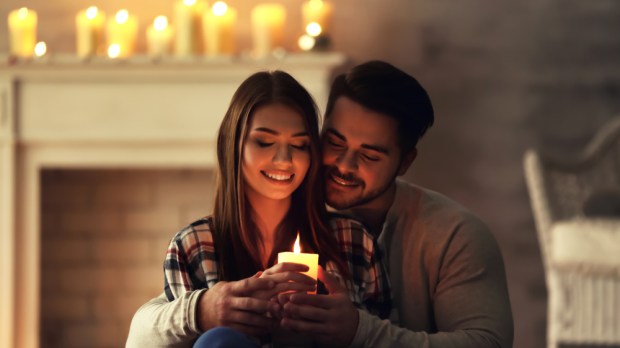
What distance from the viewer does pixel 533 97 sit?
3.62m

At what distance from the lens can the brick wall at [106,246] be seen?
11.7 ft

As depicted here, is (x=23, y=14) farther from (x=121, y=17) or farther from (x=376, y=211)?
(x=376, y=211)

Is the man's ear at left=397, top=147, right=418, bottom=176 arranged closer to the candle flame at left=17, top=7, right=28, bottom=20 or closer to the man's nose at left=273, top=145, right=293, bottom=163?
the man's nose at left=273, top=145, right=293, bottom=163

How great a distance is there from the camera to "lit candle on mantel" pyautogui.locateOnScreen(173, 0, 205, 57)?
324cm

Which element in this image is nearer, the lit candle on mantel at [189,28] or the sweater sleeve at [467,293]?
the sweater sleeve at [467,293]

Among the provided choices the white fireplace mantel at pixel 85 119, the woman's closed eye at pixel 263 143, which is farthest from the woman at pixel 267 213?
the white fireplace mantel at pixel 85 119

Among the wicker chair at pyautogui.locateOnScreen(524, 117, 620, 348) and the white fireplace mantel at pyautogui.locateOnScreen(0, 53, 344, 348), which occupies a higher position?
the white fireplace mantel at pyautogui.locateOnScreen(0, 53, 344, 348)

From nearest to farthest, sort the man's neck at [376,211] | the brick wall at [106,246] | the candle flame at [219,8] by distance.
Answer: the man's neck at [376,211], the candle flame at [219,8], the brick wall at [106,246]

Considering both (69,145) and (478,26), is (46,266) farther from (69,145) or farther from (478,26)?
(478,26)

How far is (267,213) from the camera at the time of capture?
1.57 m

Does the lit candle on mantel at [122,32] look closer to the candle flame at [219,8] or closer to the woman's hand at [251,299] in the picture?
the candle flame at [219,8]

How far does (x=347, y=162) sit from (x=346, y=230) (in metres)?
0.11

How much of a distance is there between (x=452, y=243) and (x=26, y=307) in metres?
2.01

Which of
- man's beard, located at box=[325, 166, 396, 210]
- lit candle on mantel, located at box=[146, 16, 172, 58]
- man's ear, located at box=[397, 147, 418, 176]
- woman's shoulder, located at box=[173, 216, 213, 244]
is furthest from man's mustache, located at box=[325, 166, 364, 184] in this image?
lit candle on mantel, located at box=[146, 16, 172, 58]
